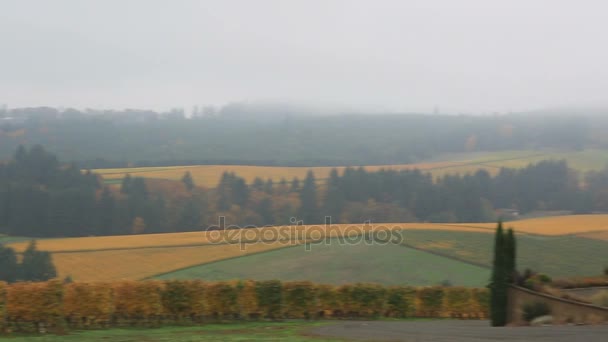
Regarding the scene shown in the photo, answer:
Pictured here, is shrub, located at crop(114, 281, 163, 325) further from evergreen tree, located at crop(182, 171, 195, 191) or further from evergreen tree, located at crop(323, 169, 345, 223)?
evergreen tree, located at crop(182, 171, 195, 191)

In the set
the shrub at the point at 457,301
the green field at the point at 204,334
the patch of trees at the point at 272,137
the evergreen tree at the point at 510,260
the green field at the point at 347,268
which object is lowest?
the green field at the point at 347,268

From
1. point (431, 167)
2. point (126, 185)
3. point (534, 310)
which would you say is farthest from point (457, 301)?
point (431, 167)

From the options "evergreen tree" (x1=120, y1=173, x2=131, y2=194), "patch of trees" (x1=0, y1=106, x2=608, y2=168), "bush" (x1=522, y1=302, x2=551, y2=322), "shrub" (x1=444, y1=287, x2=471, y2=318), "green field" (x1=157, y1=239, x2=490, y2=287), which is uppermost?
"patch of trees" (x1=0, y1=106, x2=608, y2=168)

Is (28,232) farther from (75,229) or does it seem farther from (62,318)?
(62,318)

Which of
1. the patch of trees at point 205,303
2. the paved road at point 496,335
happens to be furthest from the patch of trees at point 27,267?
the paved road at point 496,335

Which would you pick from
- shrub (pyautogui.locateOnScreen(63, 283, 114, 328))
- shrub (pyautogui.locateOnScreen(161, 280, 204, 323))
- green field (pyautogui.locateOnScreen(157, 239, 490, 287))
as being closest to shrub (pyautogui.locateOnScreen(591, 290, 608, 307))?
shrub (pyautogui.locateOnScreen(161, 280, 204, 323))

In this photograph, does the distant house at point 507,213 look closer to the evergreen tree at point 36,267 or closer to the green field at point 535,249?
the green field at point 535,249
